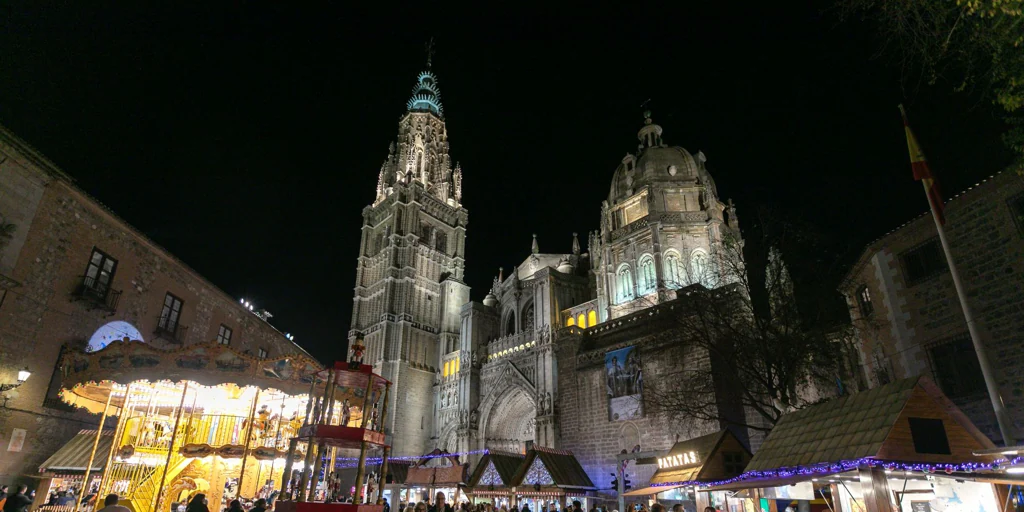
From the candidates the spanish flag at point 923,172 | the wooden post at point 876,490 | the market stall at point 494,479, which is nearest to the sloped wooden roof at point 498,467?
the market stall at point 494,479

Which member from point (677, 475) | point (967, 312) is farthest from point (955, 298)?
point (677, 475)

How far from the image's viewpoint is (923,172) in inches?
452

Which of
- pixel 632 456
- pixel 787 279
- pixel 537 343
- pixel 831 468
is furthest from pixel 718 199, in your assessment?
pixel 831 468

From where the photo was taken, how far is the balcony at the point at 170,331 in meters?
21.6

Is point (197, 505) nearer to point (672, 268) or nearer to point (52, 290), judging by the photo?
point (52, 290)

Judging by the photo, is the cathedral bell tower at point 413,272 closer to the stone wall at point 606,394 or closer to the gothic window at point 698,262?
the stone wall at point 606,394

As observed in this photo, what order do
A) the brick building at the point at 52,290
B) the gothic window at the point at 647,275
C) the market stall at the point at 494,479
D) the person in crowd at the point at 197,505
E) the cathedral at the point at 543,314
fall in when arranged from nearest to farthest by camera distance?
1. the person in crowd at the point at 197,505
2. the brick building at the point at 52,290
3. the market stall at the point at 494,479
4. the cathedral at the point at 543,314
5. the gothic window at the point at 647,275

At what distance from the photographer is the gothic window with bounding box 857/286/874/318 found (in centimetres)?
1770

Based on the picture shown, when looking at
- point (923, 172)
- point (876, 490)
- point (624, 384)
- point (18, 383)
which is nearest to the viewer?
point (876, 490)

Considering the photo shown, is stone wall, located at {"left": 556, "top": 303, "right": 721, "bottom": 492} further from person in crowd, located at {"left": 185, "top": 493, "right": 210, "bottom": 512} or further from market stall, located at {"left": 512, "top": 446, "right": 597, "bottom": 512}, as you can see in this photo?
person in crowd, located at {"left": 185, "top": 493, "right": 210, "bottom": 512}

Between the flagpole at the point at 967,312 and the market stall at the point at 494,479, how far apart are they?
16.5m

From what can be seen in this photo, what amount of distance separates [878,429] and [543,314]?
27.9 m

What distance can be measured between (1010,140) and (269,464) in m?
24.5

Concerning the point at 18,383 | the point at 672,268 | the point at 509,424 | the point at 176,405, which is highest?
the point at 672,268
